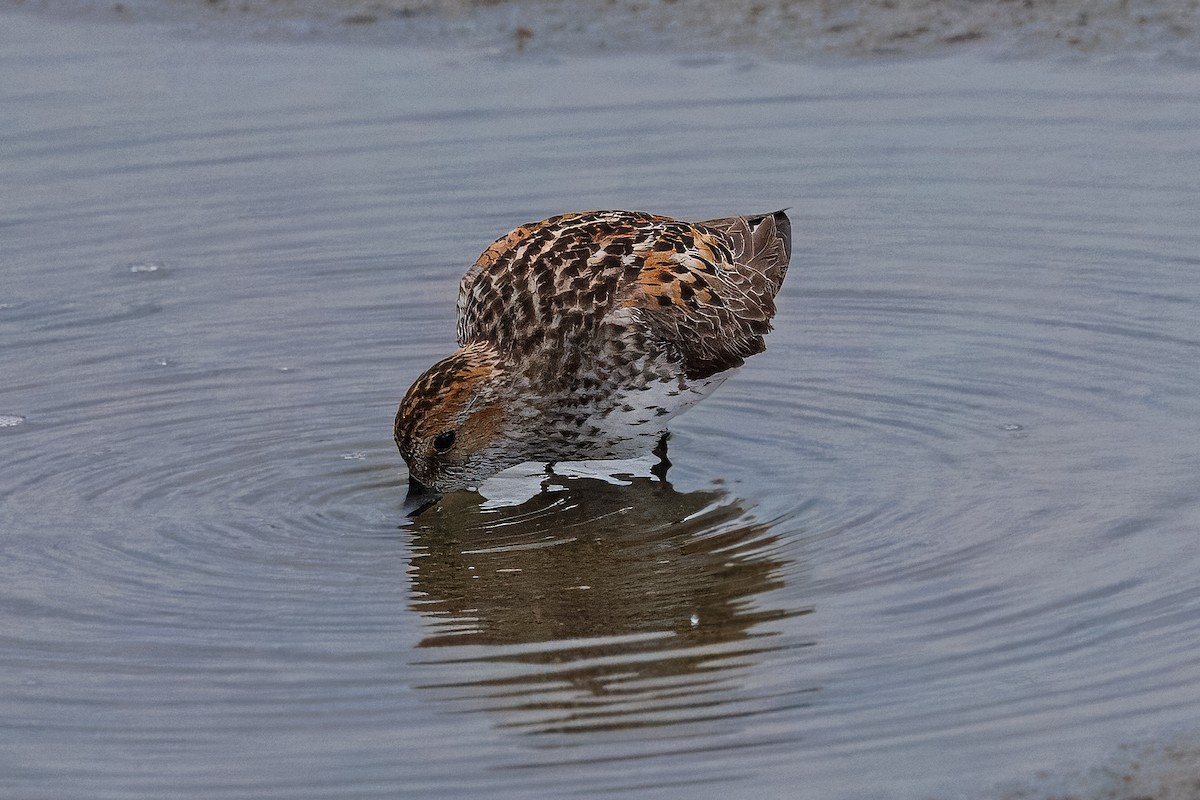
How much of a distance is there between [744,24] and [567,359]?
282 inches

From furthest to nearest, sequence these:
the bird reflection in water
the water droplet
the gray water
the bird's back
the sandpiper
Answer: the water droplet < the bird's back < the sandpiper < the bird reflection in water < the gray water

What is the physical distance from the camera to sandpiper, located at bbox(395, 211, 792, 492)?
8.91 metres

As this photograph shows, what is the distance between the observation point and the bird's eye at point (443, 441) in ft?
29.0

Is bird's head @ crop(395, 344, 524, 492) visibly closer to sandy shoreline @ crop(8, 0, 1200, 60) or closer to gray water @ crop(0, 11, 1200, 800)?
gray water @ crop(0, 11, 1200, 800)

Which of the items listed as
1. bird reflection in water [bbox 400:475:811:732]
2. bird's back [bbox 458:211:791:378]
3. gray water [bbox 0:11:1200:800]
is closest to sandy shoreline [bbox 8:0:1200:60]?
gray water [bbox 0:11:1200:800]

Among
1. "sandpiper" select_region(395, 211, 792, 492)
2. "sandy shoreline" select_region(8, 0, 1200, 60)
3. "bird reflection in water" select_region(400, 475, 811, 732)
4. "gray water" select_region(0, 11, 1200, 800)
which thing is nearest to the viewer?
"gray water" select_region(0, 11, 1200, 800)

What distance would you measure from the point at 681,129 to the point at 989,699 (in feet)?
25.8

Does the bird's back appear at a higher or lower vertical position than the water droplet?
higher

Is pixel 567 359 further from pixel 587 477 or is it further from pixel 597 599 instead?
pixel 597 599

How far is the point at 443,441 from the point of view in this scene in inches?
349

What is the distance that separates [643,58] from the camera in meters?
15.1

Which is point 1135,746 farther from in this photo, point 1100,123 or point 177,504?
point 1100,123

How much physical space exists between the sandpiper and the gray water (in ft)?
1.09

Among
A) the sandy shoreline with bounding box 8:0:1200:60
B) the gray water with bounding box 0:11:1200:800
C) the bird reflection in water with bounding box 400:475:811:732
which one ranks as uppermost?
the sandy shoreline with bounding box 8:0:1200:60
